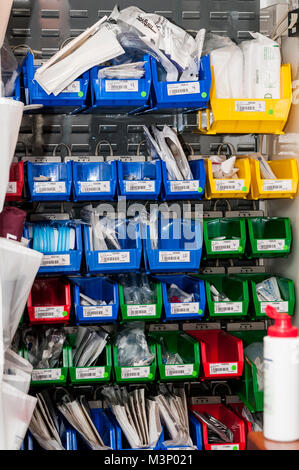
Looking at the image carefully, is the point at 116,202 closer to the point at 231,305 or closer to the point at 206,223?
the point at 206,223

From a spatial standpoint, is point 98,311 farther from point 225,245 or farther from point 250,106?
point 250,106

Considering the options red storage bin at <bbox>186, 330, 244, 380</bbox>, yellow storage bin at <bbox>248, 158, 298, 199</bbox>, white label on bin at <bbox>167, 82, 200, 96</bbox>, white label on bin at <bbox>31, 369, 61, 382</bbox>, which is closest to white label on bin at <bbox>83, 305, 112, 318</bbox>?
white label on bin at <bbox>31, 369, 61, 382</bbox>

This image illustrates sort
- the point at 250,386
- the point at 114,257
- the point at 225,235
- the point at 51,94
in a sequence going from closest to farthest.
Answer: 1. the point at 51,94
2. the point at 114,257
3. the point at 250,386
4. the point at 225,235

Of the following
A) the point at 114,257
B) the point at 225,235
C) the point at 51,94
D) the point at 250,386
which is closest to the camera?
the point at 51,94

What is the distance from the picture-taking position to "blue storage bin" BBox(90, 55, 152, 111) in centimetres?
306

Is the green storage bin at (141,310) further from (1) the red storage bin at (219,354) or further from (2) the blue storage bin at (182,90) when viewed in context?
(2) the blue storage bin at (182,90)

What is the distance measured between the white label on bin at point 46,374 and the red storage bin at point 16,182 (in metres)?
0.75

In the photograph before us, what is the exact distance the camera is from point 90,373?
10.4ft

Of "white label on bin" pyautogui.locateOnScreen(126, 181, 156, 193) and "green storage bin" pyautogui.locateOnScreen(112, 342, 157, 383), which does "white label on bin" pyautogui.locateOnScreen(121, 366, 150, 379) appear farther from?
"white label on bin" pyautogui.locateOnScreen(126, 181, 156, 193)

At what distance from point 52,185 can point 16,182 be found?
15 cm

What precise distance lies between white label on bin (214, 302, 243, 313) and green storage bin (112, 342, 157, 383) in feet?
1.23

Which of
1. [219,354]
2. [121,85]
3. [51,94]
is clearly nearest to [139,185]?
[121,85]

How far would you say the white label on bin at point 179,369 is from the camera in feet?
10.5
